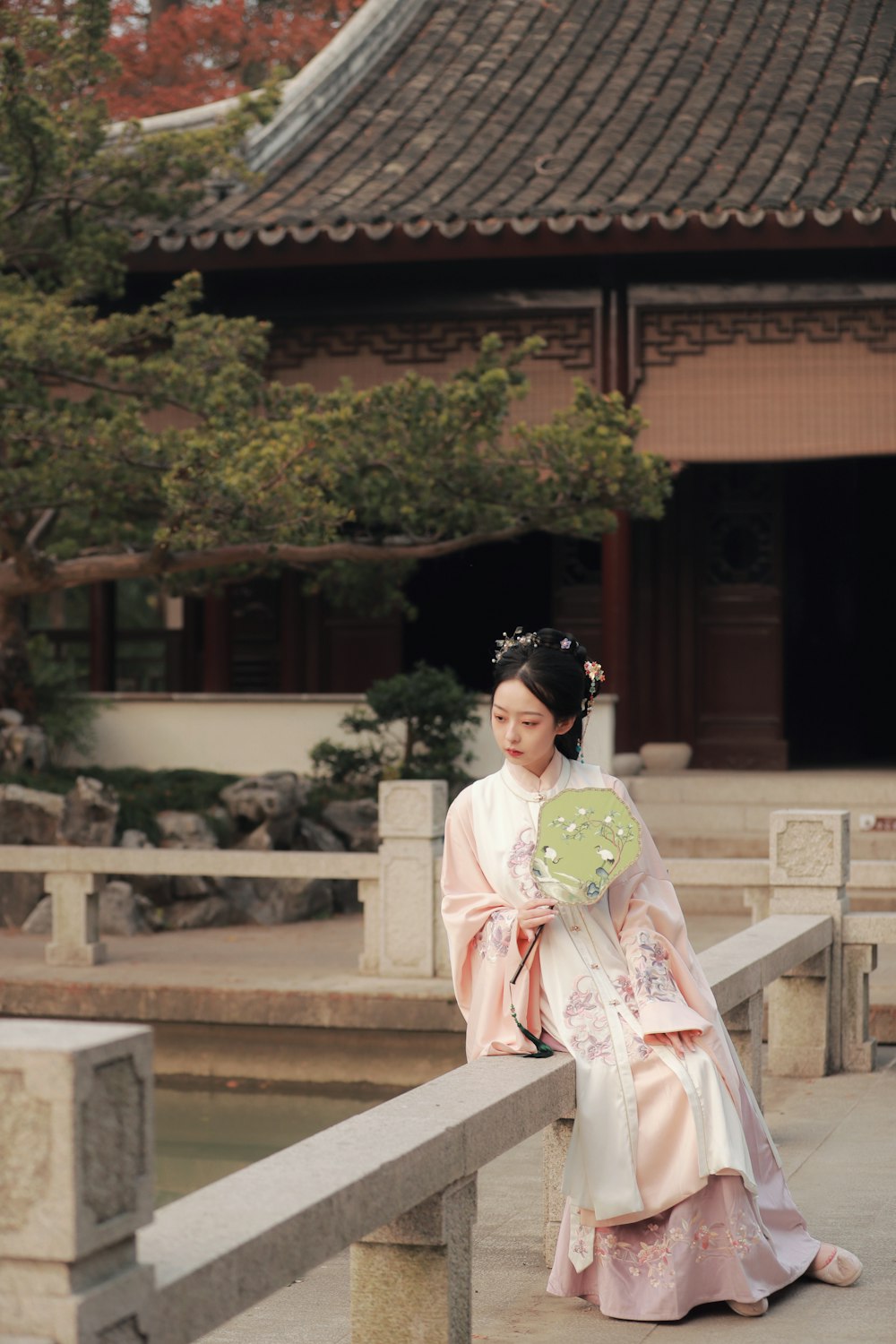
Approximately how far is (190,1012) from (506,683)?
5.19m

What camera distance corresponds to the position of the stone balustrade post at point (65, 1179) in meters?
2.25

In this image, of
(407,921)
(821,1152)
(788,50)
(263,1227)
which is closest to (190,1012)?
(407,921)

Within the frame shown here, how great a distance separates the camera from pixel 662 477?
10.6 m

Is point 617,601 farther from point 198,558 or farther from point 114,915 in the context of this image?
point 114,915

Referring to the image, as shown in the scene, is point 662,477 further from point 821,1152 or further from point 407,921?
point 821,1152

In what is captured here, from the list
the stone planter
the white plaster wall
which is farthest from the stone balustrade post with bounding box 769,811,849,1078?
the stone planter

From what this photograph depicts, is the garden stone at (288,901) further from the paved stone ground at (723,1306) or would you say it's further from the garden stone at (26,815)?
the paved stone ground at (723,1306)

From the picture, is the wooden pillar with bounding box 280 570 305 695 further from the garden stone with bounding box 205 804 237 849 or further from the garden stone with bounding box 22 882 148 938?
the garden stone with bounding box 22 882 148 938

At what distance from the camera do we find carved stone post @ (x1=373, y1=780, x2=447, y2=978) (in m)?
8.80

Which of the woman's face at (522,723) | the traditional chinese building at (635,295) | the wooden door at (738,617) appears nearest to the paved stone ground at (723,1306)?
the woman's face at (522,723)

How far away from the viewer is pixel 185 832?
38.5ft

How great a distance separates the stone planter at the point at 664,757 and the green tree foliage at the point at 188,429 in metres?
3.09

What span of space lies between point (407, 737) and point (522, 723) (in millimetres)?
8310

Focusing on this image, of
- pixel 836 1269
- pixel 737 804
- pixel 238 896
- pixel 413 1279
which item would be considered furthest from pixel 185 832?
pixel 413 1279
